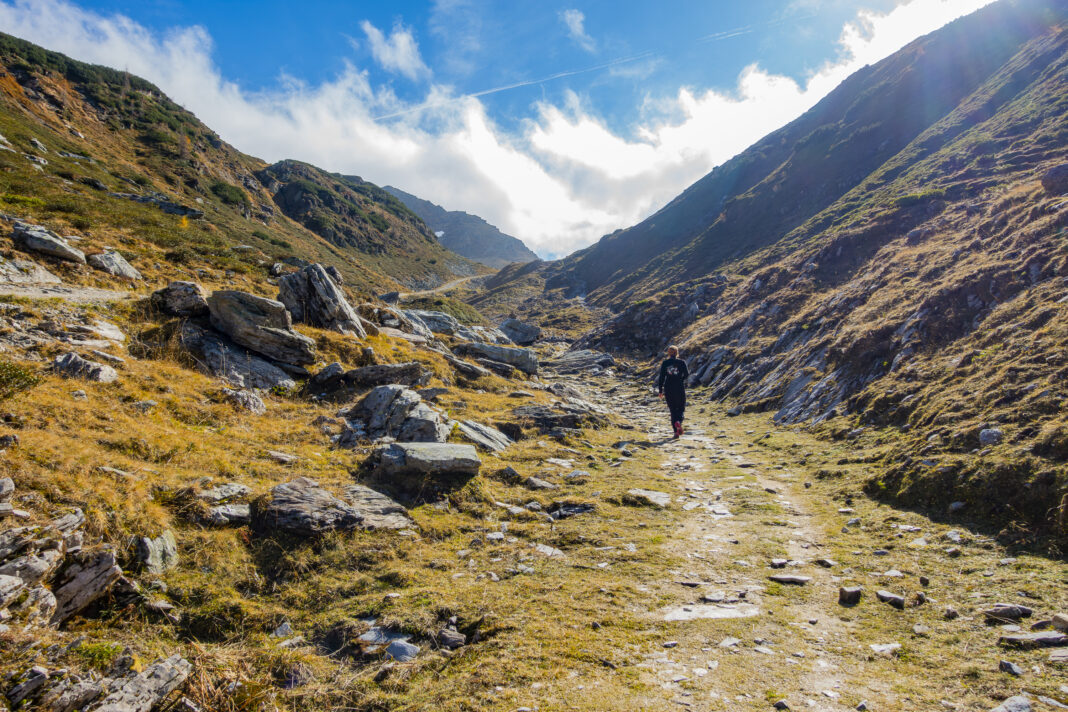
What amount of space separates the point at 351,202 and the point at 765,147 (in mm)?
124526

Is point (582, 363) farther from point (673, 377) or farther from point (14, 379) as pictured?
point (14, 379)

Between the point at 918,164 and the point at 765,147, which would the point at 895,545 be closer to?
the point at 918,164

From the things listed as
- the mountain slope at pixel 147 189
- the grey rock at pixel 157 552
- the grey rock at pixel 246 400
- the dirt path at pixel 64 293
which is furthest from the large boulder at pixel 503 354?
the grey rock at pixel 157 552

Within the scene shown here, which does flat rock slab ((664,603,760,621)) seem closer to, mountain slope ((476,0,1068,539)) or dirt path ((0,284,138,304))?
mountain slope ((476,0,1068,539))

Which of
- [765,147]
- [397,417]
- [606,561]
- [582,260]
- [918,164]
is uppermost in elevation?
[765,147]

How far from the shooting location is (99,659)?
12.3 ft

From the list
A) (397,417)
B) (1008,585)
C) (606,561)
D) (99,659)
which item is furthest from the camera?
(397,417)

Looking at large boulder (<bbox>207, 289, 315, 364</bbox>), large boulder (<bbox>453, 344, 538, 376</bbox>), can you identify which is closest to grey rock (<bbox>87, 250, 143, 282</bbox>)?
large boulder (<bbox>207, 289, 315, 364</bbox>)

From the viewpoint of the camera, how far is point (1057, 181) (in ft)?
63.6

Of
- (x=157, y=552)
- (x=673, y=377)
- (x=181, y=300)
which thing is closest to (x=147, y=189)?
(x=181, y=300)

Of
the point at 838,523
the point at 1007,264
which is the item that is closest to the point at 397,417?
the point at 838,523

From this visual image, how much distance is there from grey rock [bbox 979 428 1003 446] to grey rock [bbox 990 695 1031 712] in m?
6.41

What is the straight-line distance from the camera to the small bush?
22.4 feet

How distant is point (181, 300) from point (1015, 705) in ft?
57.4
